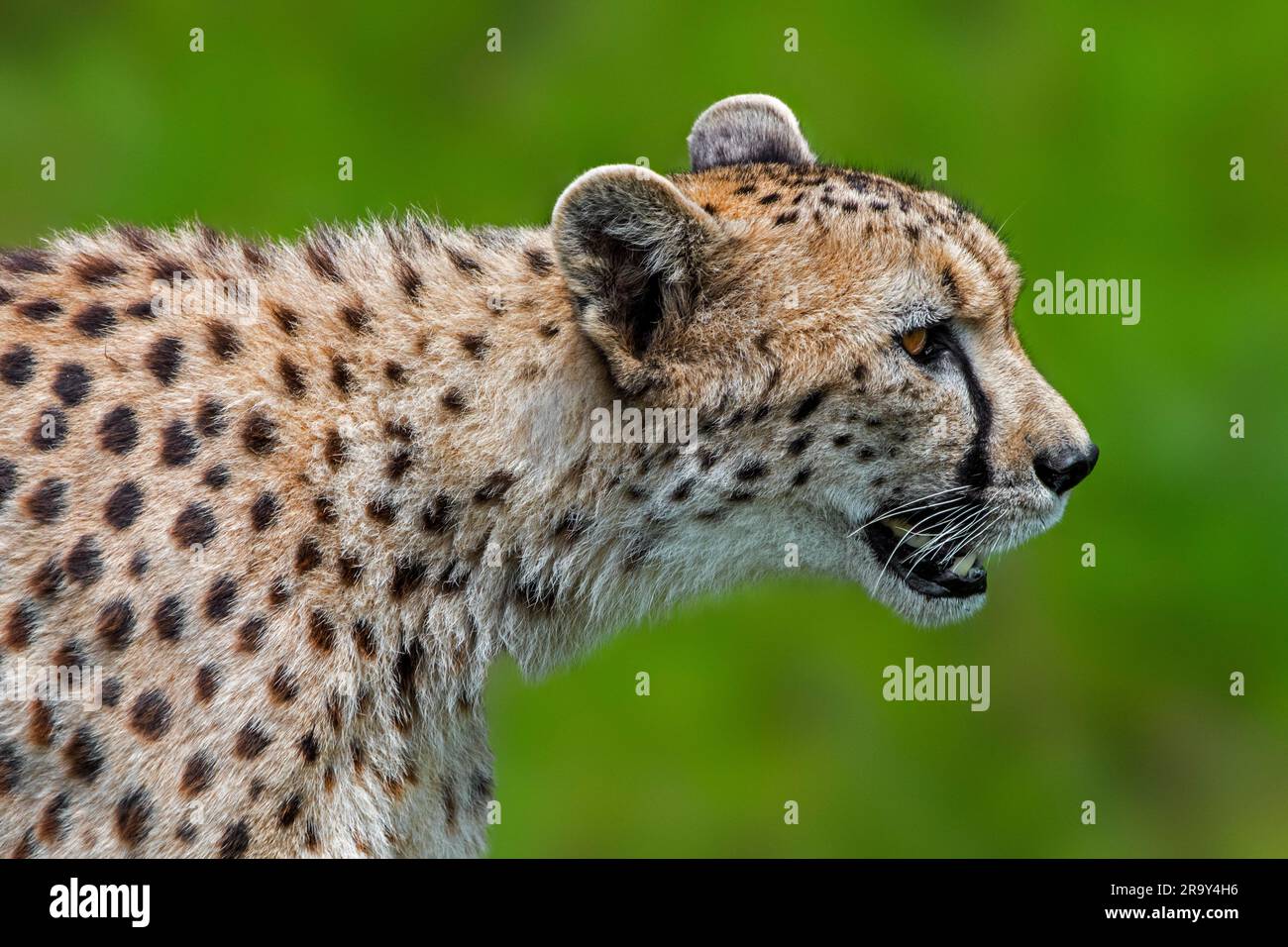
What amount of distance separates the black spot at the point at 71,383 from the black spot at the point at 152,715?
81cm

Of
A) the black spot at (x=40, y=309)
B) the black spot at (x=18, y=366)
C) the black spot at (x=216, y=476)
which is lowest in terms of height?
the black spot at (x=216, y=476)

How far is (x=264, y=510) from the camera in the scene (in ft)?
16.8

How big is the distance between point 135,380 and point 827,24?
10.7 meters

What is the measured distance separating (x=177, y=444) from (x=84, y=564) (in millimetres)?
384

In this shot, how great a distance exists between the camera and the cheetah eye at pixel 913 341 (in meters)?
5.58

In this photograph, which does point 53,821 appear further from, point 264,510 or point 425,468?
point 425,468

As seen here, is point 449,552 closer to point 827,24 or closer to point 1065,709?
point 1065,709

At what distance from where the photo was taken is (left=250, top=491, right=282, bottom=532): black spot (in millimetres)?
5090

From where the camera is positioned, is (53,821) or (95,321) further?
(95,321)

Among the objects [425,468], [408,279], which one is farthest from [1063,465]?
[408,279]
